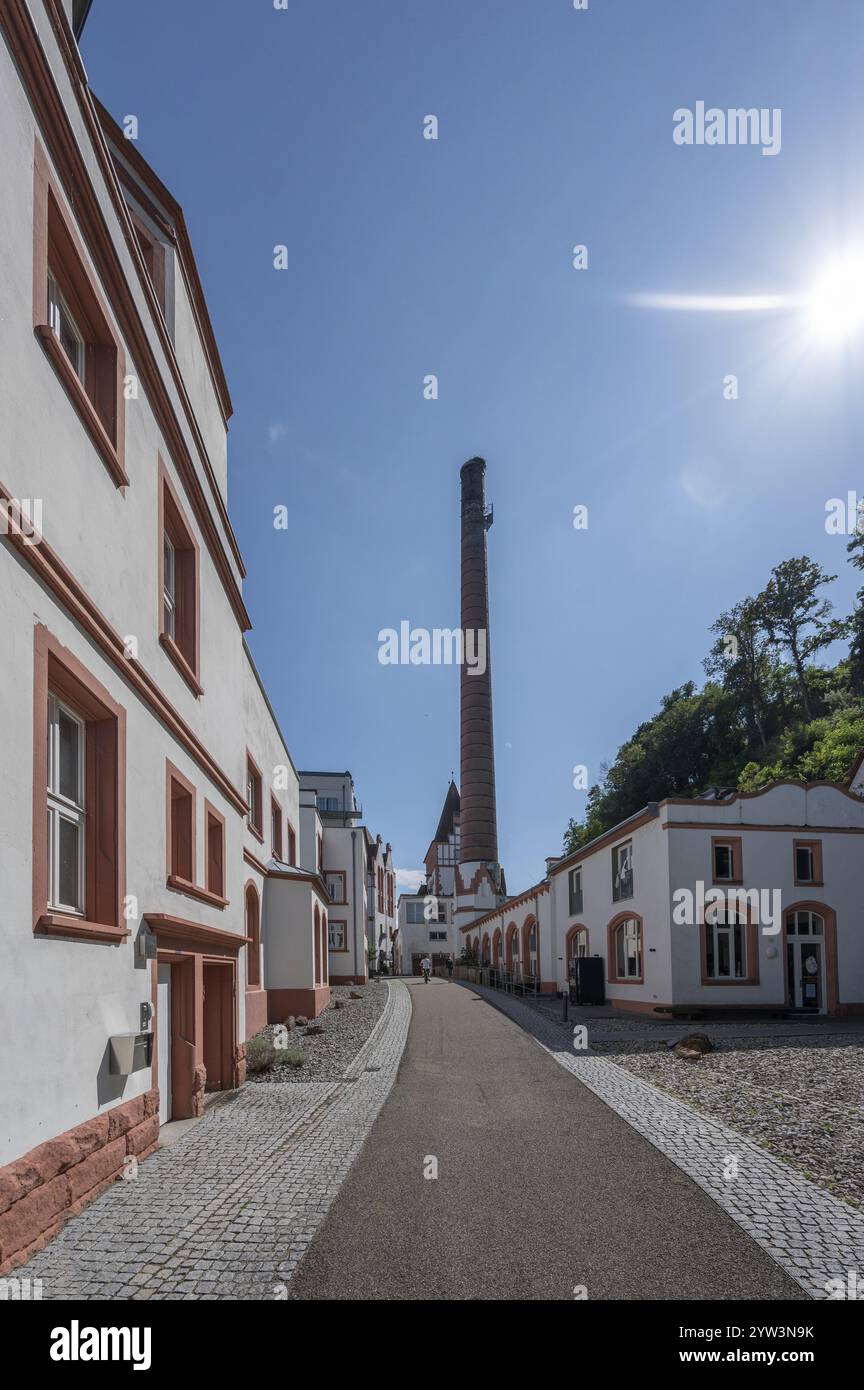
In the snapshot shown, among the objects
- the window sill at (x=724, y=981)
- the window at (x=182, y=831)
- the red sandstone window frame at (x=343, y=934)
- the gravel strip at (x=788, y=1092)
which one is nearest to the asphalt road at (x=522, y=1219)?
the gravel strip at (x=788, y=1092)

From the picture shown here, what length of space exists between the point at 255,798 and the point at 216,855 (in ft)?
24.6

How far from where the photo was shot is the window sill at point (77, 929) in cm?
586

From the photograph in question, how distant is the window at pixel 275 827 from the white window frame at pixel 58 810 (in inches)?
578

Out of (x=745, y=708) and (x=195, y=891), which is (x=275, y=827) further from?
(x=745, y=708)

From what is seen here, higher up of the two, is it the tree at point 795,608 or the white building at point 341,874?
the tree at point 795,608

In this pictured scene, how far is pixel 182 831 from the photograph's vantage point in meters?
10.9

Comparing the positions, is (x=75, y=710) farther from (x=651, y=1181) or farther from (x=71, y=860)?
(x=651, y=1181)

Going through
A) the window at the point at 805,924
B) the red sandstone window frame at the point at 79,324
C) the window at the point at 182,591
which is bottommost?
the window at the point at 805,924

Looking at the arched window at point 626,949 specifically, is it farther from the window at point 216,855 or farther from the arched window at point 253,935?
the window at point 216,855

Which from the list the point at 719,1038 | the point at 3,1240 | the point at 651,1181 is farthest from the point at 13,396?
the point at 719,1038

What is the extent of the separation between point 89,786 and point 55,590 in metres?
1.97

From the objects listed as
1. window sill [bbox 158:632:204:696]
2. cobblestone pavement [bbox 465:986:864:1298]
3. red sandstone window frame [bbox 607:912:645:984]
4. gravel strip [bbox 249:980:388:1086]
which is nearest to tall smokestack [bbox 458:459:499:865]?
gravel strip [bbox 249:980:388:1086]

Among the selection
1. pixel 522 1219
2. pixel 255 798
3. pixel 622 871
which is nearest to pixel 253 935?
pixel 255 798

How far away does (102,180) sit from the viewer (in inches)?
303
